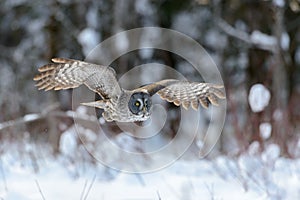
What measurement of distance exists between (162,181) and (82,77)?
1671 millimetres

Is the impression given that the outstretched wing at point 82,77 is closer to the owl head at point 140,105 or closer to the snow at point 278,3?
the owl head at point 140,105

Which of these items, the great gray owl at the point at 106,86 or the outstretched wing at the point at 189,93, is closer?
the great gray owl at the point at 106,86

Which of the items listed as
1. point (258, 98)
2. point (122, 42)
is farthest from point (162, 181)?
point (122, 42)

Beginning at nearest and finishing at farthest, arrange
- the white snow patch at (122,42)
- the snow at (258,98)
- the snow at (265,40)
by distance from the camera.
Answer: the snow at (258,98)
the snow at (265,40)
the white snow patch at (122,42)

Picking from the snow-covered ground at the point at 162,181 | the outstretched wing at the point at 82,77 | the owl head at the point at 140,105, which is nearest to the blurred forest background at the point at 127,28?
the snow-covered ground at the point at 162,181

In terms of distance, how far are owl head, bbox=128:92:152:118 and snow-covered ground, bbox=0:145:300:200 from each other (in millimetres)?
717

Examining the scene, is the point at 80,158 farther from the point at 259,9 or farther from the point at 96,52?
the point at 259,9

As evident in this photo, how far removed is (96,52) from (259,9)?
5.09 meters

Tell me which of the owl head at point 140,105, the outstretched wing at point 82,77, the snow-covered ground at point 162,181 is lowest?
the snow-covered ground at point 162,181

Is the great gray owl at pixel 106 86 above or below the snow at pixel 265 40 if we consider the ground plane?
below

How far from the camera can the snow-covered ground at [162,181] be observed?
13.4 feet

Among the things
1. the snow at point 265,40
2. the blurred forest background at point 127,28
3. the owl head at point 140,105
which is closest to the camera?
the owl head at point 140,105

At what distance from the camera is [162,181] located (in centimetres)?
471

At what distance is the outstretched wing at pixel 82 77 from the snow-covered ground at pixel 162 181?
64cm
